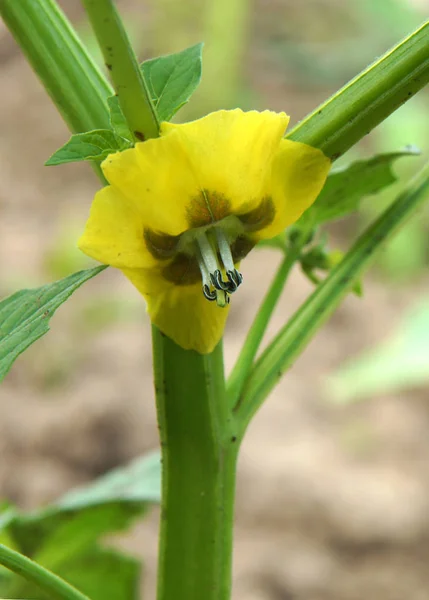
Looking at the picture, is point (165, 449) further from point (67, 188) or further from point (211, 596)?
point (67, 188)

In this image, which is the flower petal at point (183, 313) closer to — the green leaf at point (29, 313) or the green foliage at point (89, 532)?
the green leaf at point (29, 313)

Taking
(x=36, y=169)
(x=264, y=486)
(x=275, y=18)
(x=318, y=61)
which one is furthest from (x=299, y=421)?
(x=275, y=18)

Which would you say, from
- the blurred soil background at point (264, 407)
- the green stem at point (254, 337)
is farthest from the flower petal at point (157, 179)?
the blurred soil background at point (264, 407)

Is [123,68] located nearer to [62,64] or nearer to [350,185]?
[62,64]

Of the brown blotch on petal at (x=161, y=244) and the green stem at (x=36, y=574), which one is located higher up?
the brown blotch on petal at (x=161, y=244)

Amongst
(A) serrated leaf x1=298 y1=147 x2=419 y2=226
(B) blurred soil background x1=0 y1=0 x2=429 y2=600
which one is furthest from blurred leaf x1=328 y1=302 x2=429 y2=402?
(A) serrated leaf x1=298 y1=147 x2=419 y2=226

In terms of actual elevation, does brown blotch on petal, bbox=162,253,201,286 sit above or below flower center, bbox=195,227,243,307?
above

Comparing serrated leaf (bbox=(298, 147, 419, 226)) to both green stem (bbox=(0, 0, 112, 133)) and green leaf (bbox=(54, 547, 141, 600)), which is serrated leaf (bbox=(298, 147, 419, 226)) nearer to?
green stem (bbox=(0, 0, 112, 133))
